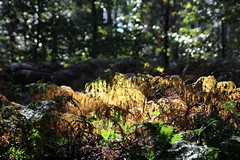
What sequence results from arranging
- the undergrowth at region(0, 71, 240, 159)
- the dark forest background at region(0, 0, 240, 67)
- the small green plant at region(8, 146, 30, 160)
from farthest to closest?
1. the dark forest background at region(0, 0, 240, 67)
2. the small green plant at region(8, 146, 30, 160)
3. the undergrowth at region(0, 71, 240, 159)

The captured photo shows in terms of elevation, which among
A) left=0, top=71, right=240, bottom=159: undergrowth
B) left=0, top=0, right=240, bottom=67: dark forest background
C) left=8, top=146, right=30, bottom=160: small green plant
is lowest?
left=8, top=146, right=30, bottom=160: small green plant

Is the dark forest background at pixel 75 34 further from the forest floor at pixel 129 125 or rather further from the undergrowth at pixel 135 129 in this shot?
the undergrowth at pixel 135 129

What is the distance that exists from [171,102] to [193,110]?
0.28m

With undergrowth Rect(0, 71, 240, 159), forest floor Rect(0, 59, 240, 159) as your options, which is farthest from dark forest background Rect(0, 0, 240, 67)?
undergrowth Rect(0, 71, 240, 159)

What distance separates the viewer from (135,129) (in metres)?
3.11

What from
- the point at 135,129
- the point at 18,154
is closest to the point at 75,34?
the point at 18,154

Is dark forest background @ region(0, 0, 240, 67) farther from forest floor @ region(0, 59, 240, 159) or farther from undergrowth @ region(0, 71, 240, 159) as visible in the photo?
undergrowth @ region(0, 71, 240, 159)

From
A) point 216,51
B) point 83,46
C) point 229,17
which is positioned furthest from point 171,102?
point 83,46

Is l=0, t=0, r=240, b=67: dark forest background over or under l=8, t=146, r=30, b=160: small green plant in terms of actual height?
over

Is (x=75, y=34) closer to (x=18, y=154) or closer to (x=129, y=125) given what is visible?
(x=129, y=125)

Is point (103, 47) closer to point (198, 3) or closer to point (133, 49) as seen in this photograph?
point (133, 49)

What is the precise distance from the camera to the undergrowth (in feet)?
9.30

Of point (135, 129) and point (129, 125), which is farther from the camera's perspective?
point (129, 125)

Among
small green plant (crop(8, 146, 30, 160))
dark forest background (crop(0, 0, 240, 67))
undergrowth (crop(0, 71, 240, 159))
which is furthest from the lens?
dark forest background (crop(0, 0, 240, 67))
